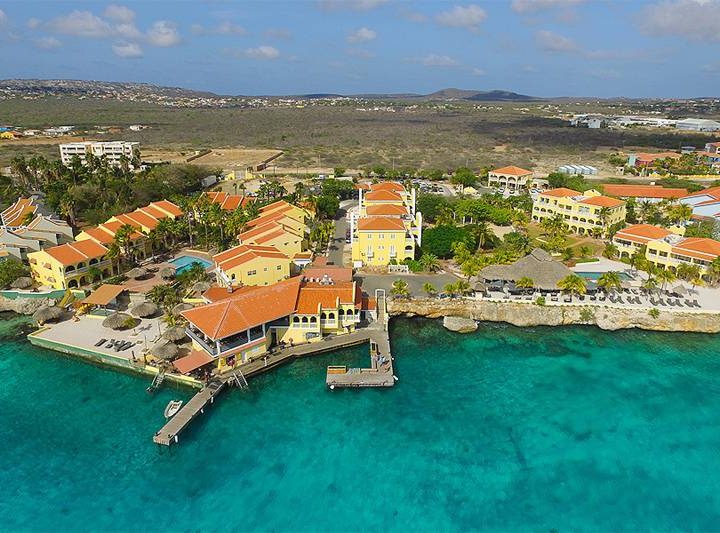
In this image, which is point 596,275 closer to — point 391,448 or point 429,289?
point 429,289

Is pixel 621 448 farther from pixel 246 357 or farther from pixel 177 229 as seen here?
pixel 177 229

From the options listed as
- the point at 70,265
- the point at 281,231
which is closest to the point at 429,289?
the point at 281,231

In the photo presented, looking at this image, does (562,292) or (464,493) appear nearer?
(464,493)

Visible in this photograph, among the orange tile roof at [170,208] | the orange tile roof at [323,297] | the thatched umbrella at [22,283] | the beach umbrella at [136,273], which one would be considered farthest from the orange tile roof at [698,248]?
the thatched umbrella at [22,283]

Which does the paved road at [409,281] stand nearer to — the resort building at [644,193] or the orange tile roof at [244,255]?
the orange tile roof at [244,255]

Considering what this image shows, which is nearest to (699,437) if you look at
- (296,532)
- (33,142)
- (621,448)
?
(621,448)
